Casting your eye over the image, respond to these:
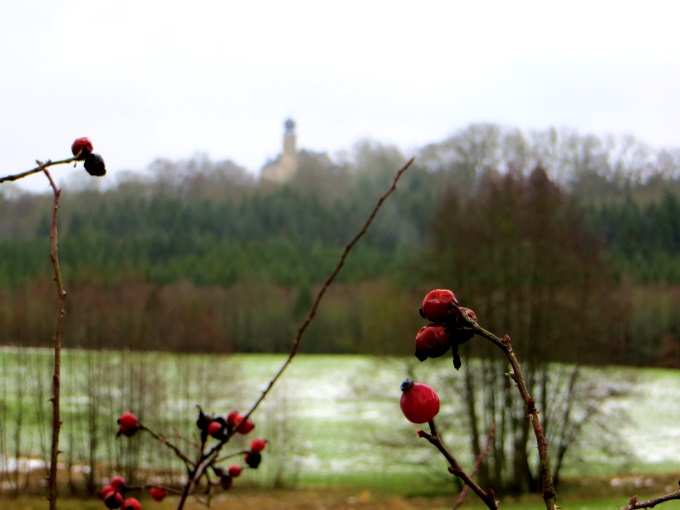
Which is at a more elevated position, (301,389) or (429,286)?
(429,286)

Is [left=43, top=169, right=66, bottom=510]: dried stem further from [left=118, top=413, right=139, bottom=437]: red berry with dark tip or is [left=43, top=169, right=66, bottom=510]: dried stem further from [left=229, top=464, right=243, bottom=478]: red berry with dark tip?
[left=229, top=464, right=243, bottom=478]: red berry with dark tip

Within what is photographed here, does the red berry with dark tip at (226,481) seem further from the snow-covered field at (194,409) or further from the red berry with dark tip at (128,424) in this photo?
the snow-covered field at (194,409)

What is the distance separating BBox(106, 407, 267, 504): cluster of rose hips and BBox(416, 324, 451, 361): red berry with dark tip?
72cm

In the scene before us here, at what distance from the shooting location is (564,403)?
2067 centimetres

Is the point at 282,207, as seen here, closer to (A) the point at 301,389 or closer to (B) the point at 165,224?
(B) the point at 165,224

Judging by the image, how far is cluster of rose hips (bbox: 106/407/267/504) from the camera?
1.33m

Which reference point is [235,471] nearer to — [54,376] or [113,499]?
[113,499]

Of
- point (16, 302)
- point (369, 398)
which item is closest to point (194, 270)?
point (16, 302)

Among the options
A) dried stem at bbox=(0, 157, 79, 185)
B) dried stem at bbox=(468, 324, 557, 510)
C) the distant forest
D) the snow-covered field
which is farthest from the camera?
the snow-covered field

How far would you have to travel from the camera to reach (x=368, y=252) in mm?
54094

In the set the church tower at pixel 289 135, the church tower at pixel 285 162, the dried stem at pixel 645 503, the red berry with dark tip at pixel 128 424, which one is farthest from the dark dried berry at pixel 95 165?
the church tower at pixel 289 135

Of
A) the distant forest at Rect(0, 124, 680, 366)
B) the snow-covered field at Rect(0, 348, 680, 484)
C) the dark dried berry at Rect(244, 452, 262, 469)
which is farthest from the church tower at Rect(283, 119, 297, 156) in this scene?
the dark dried berry at Rect(244, 452, 262, 469)

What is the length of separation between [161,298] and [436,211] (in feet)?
47.2

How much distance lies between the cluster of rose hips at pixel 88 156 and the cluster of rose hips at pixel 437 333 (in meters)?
0.50
